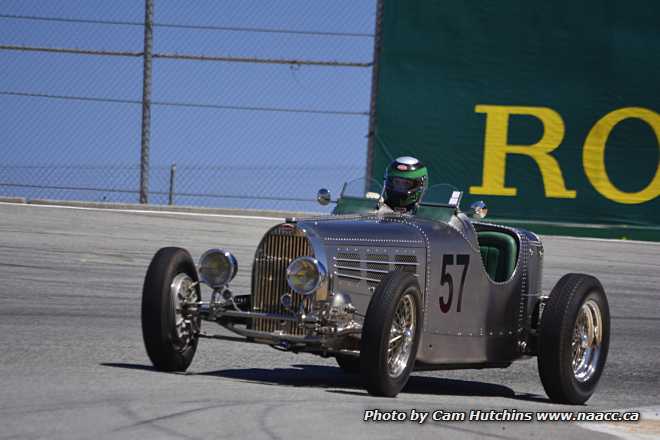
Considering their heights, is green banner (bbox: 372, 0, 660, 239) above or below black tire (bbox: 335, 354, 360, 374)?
above

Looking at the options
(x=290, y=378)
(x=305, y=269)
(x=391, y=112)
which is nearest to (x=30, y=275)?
(x=290, y=378)

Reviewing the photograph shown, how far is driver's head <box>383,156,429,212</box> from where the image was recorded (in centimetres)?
863

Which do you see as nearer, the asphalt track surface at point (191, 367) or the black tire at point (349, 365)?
the asphalt track surface at point (191, 367)

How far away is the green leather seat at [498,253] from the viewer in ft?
28.8

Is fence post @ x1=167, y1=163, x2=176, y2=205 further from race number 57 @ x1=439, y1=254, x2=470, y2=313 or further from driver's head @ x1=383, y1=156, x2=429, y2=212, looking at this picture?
race number 57 @ x1=439, y1=254, x2=470, y2=313

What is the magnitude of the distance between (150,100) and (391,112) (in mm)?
3548

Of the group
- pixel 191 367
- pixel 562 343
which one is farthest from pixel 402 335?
pixel 191 367

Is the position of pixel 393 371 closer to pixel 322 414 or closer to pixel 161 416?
pixel 322 414

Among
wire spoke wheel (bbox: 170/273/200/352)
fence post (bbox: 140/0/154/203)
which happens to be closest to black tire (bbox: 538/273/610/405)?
wire spoke wheel (bbox: 170/273/200/352)

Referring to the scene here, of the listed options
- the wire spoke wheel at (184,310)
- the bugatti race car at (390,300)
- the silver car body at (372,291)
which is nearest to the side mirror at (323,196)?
the bugatti race car at (390,300)

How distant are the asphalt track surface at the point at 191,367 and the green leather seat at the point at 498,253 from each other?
0.85 metres

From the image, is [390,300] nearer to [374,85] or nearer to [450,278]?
[450,278]

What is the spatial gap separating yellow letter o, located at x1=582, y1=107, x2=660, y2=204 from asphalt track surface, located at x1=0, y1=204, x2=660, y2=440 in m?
0.70

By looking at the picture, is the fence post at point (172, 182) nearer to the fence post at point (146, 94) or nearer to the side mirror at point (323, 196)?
the fence post at point (146, 94)
